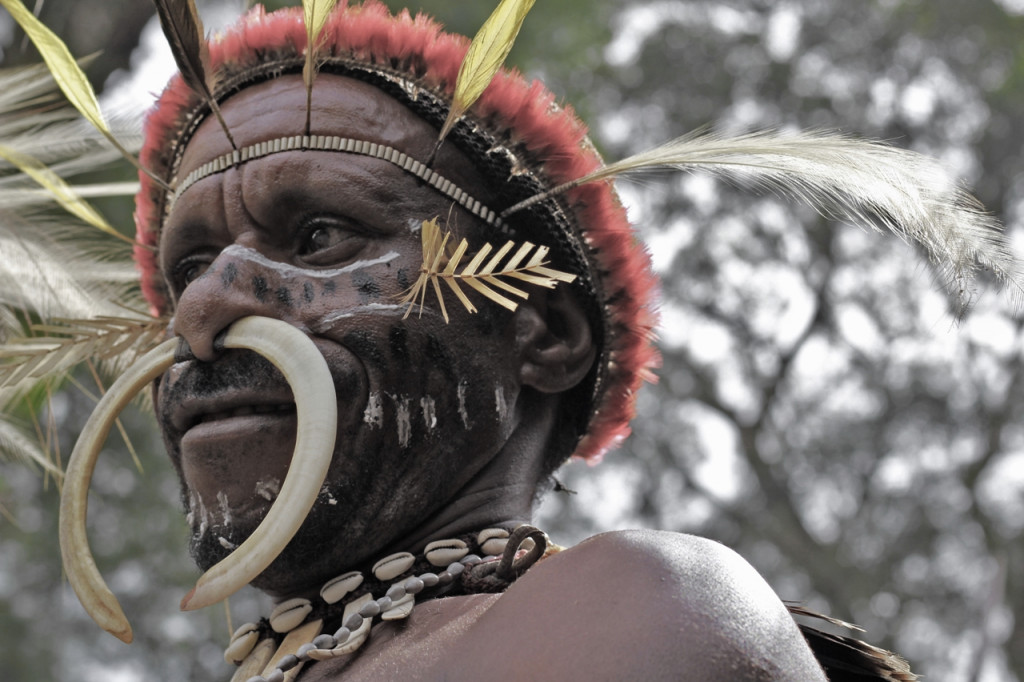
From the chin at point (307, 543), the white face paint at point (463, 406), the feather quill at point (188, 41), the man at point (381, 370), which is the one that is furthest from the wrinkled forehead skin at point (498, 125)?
the chin at point (307, 543)

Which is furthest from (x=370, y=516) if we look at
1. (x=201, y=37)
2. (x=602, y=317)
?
(x=201, y=37)

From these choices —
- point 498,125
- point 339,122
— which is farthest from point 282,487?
point 498,125

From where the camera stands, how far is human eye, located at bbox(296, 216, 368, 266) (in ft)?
8.05

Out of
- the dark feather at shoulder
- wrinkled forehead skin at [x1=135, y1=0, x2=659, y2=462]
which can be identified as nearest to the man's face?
wrinkled forehead skin at [x1=135, y1=0, x2=659, y2=462]

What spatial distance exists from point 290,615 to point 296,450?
16.9 inches

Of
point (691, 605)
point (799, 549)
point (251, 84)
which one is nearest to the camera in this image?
point (691, 605)

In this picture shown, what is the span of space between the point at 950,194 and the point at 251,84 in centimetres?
158

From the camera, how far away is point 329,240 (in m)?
2.48

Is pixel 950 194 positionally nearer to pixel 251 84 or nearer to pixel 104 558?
pixel 251 84

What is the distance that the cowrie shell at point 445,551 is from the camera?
2305mm

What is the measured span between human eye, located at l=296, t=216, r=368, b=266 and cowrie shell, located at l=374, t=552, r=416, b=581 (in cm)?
62

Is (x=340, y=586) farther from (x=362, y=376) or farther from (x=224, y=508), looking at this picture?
(x=362, y=376)

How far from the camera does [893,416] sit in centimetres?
1158

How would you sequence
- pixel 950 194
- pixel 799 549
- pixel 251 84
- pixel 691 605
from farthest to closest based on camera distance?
pixel 799 549
pixel 251 84
pixel 950 194
pixel 691 605
